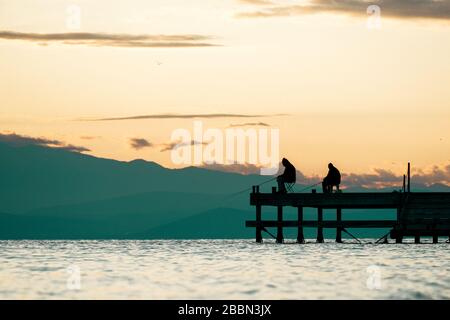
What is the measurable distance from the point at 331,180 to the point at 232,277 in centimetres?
2606

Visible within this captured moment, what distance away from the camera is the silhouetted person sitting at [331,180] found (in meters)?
65.2

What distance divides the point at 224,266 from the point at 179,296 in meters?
14.0

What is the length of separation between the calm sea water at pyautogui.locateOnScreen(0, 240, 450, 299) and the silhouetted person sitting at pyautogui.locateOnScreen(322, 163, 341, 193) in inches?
379

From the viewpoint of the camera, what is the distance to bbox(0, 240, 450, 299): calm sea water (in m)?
34.1

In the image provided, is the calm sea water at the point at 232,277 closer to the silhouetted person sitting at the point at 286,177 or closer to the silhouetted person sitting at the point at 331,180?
the silhouetted person sitting at the point at 331,180

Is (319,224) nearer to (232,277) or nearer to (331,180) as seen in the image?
(331,180)

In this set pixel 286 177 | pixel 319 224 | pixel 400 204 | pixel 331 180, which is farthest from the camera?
pixel 319 224

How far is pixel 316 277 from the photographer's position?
40062mm

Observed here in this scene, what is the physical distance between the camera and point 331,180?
216 ft

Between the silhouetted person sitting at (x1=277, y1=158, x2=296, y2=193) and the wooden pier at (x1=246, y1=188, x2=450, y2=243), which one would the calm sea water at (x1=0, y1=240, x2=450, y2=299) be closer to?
the wooden pier at (x1=246, y1=188, x2=450, y2=243)

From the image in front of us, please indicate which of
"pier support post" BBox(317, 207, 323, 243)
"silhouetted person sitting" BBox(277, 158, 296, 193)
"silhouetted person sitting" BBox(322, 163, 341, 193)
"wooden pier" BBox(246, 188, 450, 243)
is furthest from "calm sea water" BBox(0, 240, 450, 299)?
"pier support post" BBox(317, 207, 323, 243)

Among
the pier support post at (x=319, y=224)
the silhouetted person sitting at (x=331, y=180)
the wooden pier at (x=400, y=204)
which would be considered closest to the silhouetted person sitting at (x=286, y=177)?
the wooden pier at (x=400, y=204)

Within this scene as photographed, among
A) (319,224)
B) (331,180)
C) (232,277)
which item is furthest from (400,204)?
(232,277)

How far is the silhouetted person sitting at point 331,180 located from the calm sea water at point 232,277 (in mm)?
9625
